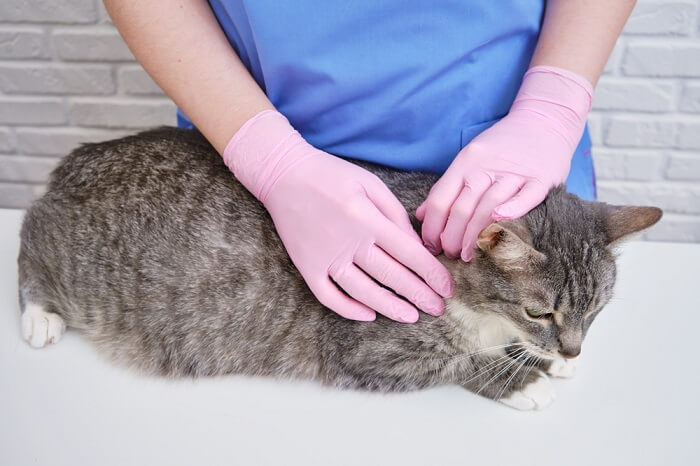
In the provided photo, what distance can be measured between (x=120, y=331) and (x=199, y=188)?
0.32 metres

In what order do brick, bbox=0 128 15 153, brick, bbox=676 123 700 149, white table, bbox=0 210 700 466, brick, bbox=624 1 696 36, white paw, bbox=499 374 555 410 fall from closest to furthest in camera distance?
white table, bbox=0 210 700 466 < white paw, bbox=499 374 555 410 < brick, bbox=624 1 696 36 < brick, bbox=676 123 700 149 < brick, bbox=0 128 15 153

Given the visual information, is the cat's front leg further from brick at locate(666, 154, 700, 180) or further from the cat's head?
brick at locate(666, 154, 700, 180)

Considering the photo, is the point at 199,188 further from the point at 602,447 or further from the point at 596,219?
the point at 602,447

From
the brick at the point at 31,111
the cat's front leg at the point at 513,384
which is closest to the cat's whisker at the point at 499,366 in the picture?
the cat's front leg at the point at 513,384

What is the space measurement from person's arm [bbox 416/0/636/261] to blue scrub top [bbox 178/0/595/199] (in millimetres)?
73

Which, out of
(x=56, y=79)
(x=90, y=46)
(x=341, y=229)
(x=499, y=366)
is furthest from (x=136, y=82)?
(x=499, y=366)

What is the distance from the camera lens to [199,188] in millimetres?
1215

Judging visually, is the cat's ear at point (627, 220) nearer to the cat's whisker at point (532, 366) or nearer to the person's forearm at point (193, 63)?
the cat's whisker at point (532, 366)

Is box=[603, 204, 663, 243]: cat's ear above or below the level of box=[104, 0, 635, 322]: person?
below

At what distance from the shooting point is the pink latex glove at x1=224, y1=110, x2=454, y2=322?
1038 mm

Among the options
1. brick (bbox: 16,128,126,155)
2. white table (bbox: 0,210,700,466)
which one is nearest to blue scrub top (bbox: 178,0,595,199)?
white table (bbox: 0,210,700,466)

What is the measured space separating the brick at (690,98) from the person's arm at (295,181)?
1397mm

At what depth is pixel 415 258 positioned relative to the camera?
1.03 meters

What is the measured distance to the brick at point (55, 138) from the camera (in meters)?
2.13
